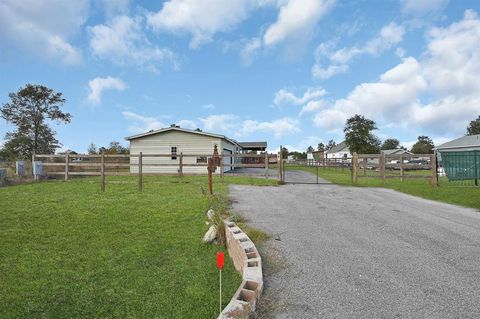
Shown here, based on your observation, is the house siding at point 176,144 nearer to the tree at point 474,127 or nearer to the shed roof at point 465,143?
the shed roof at point 465,143

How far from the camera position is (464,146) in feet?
126

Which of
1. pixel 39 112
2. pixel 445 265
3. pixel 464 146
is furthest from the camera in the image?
pixel 39 112

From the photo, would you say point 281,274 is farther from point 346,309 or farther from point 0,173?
point 0,173

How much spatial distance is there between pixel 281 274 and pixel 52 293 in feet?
8.74

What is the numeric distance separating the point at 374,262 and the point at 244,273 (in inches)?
74.0

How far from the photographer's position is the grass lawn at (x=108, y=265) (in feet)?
11.5

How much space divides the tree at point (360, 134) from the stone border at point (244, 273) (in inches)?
2294

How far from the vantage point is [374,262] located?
14.7ft

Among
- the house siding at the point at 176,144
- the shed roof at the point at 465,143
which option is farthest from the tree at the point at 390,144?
the house siding at the point at 176,144

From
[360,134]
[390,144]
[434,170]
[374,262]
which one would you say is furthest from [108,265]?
[390,144]

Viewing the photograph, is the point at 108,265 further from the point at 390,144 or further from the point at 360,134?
the point at 390,144

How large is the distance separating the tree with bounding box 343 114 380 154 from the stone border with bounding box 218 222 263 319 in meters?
58.3

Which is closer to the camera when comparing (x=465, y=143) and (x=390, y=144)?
(x=465, y=143)

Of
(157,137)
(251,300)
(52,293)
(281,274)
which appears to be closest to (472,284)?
(281,274)
